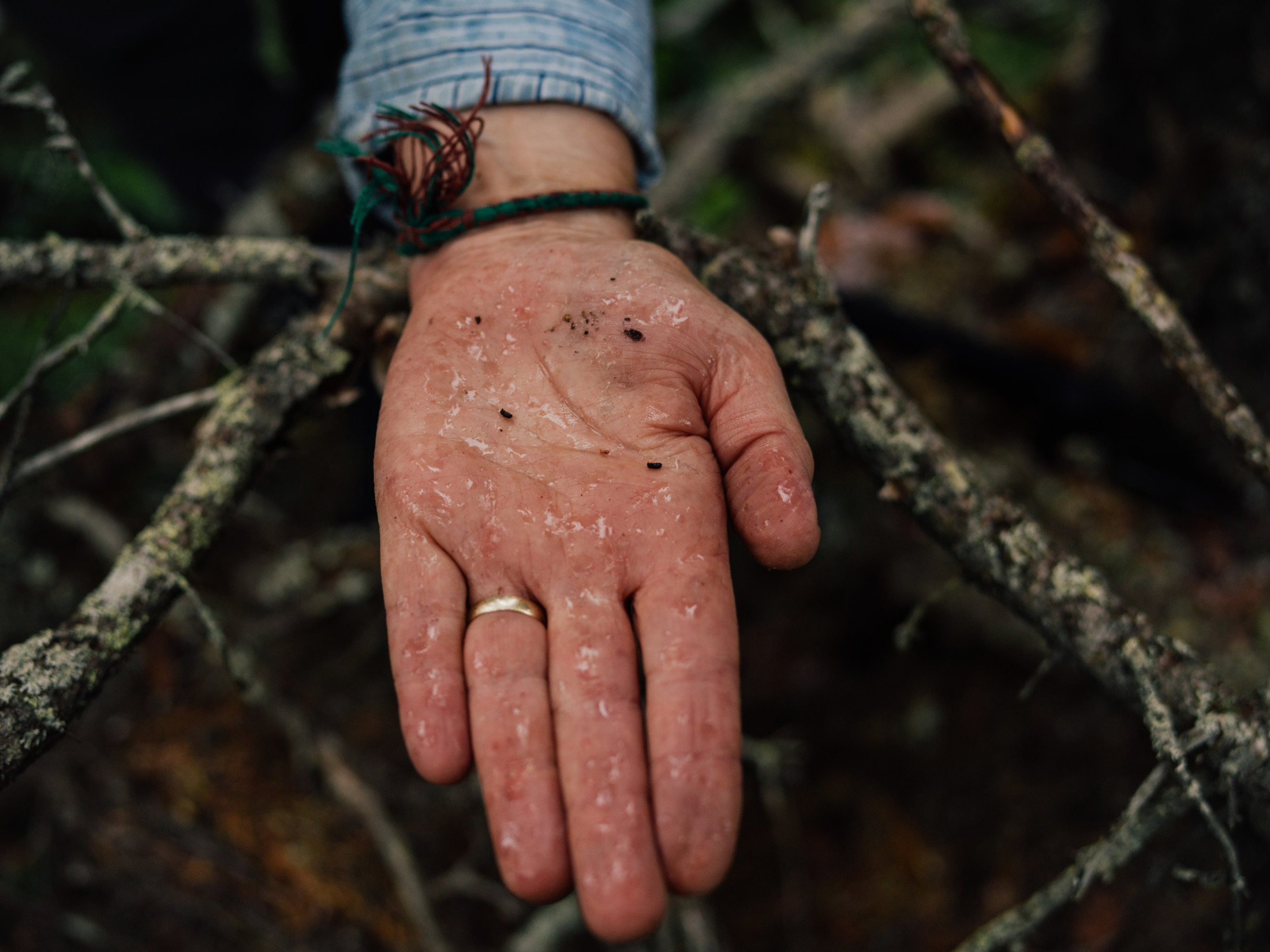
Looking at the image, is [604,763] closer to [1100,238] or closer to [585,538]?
[585,538]

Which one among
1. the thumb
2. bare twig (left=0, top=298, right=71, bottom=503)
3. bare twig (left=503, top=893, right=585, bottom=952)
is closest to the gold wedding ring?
the thumb

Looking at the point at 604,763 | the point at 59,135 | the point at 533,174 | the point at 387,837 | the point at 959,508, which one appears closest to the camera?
the point at 604,763

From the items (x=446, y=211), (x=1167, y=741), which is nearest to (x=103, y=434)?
(x=446, y=211)

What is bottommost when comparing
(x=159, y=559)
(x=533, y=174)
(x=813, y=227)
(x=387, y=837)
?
(x=387, y=837)

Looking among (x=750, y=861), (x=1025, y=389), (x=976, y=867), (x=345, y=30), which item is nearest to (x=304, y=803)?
(x=750, y=861)

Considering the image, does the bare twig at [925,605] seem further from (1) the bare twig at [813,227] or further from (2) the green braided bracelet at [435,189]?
(2) the green braided bracelet at [435,189]

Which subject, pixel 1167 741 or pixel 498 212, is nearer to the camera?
pixel 1167 741
